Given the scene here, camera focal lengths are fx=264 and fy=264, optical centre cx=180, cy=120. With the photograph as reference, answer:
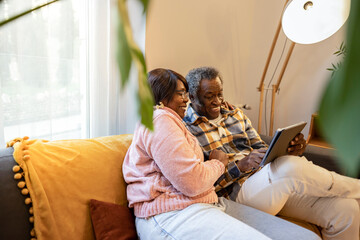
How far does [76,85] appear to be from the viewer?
1.35m

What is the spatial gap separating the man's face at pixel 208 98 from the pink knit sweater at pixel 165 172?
452 millimetres

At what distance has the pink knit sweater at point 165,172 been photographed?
3.20 ft

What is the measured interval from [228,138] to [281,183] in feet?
1.49

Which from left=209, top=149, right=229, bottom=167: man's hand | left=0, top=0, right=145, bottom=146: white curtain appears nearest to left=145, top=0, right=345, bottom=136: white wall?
left=0, top=0, right=145, bottom=146: white curtain

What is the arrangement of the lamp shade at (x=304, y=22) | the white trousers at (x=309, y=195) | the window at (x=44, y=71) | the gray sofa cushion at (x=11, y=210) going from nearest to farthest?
the gray sofa cushion at (x=11, y=210) < the window at (x=44, y=71) < the white trousers at (x=309, y=195) < the lamp shade at (x=304, y=22)

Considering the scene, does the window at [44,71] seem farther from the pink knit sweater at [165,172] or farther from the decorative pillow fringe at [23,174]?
the pink knit sweater at [165,172]

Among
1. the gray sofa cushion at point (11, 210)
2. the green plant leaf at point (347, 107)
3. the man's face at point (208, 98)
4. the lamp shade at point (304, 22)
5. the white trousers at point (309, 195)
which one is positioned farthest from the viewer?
the lamp shade at point (304, 22)

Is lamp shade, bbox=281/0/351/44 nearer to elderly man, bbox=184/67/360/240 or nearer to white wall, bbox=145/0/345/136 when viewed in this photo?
white wall, bbox=145/0/345/136

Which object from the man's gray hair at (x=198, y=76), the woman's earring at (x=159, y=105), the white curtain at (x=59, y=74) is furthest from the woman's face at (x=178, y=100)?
the man's gray hair at (x=198, y=76)

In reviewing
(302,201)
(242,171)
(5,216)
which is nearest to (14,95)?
(5,216)

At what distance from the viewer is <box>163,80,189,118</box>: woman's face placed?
122 centimetres

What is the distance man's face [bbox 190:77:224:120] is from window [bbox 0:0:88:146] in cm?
64

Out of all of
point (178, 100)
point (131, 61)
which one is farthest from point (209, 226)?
point (131, 61)

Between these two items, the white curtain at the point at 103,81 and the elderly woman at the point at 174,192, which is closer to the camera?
the elderly woman at the point at 174,192
